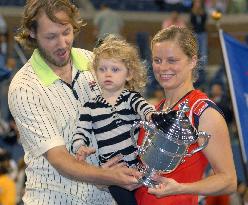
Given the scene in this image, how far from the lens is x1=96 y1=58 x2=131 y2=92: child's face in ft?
13.4

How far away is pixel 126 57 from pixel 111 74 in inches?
4.7

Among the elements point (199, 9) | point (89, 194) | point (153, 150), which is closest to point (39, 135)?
point (89, 194)

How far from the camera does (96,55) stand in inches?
164

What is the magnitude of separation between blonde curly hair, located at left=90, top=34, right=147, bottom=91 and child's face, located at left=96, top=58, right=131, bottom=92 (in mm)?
24

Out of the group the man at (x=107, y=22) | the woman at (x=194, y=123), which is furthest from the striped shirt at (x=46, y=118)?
the man at (x=107, y=22)

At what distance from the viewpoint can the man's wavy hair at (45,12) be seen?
4129 millimetres

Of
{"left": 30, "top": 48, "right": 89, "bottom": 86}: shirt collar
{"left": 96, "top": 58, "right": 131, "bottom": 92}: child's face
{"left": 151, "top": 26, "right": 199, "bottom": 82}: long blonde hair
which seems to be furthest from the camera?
{"left": 30, "top": 48, "right": 89, "bottom": 86}: shirt collar

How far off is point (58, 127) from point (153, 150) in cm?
85

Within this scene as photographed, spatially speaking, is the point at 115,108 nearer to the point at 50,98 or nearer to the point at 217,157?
the point at 50,98

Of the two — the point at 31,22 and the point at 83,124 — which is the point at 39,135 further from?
the point at 31,22

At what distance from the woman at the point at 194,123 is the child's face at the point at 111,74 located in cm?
25

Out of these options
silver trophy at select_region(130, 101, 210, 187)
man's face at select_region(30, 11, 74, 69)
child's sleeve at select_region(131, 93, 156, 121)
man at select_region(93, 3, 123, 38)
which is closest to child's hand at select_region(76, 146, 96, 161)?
child's sleeve at select_region(131, 93, 156, 121)

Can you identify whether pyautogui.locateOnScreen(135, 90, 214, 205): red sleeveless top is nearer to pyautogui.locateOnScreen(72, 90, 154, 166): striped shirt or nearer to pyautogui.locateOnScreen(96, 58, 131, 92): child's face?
pyautogui.locateOnScreen(72, 90, 154, 166): striped shirt

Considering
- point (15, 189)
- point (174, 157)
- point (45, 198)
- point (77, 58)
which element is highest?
point (77, 58)
